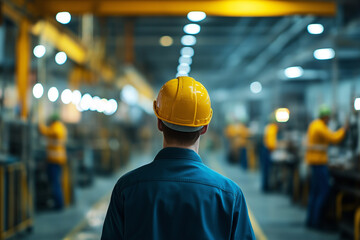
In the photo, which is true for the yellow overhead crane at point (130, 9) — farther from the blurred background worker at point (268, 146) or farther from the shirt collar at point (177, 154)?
the shirt collar at point (177, 154)

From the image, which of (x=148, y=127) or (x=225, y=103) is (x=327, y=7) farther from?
(x=148, y=127)

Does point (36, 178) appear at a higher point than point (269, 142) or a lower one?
lower

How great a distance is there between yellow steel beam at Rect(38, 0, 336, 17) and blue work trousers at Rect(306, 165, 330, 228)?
2.59 meters

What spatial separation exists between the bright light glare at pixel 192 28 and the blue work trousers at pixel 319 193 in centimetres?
892

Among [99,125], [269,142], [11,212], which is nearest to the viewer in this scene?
[11,212]

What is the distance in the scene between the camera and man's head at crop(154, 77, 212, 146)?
5.87 ft

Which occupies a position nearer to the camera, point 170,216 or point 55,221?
point 170,216

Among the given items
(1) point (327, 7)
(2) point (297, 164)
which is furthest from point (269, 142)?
(1) point (327, 7)

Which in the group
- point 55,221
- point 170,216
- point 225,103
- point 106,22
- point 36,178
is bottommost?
point 55,221

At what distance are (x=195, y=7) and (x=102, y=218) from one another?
4080mm

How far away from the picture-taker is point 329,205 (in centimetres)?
720

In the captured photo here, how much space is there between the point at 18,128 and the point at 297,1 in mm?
4949

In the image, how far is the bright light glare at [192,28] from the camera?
14.9 meters

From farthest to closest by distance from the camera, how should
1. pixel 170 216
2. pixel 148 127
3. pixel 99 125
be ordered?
pixel 148 127
pixel 99 125
pixel 170 216
